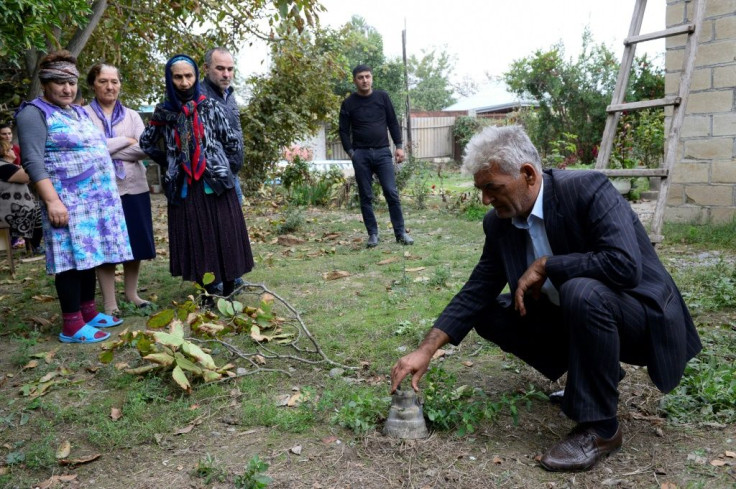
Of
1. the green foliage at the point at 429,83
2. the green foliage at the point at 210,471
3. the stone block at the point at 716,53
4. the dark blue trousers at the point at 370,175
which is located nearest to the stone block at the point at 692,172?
the stone block at the point at 716,53

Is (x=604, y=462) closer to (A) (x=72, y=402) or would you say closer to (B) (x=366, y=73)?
(A) (x=72, y=402)

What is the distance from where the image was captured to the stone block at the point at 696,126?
6.80m

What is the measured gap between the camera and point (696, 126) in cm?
689

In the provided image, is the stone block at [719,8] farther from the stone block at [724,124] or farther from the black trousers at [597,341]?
the black trousers at [597,341]

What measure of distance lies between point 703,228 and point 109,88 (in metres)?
6.00

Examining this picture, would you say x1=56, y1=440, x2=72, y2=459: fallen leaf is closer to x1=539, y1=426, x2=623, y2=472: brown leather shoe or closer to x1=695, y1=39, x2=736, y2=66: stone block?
x1=539, y1=426, x2=623, y2=472: brown leather shoe

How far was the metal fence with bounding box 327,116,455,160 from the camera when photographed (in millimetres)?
24469

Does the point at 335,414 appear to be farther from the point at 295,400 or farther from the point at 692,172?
the point at 692,172

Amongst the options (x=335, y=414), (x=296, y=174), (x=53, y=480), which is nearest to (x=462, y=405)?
(x=335, y=414)

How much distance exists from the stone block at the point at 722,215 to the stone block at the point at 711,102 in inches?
41.5

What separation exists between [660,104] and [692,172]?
2.08 m

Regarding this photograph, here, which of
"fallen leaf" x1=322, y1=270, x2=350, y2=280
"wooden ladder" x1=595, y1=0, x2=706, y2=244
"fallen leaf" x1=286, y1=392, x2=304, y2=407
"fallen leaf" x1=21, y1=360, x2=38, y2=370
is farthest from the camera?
"fallen leaf" x1=322, y1=270, x2=350, y2=280

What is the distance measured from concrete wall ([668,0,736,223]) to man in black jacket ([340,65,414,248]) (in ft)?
10.5

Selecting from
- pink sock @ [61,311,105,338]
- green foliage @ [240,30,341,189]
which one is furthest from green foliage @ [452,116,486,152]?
pink sock @ [61,311,105,338]
